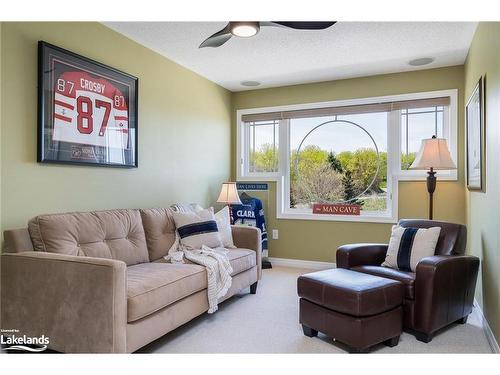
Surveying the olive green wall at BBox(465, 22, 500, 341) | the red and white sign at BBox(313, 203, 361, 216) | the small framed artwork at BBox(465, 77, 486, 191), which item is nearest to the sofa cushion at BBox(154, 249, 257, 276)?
the red and white sign at BBox(313, 203, 361, 216)

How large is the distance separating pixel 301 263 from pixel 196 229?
2.02 m

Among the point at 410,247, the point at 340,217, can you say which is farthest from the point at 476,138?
the point at 340,217

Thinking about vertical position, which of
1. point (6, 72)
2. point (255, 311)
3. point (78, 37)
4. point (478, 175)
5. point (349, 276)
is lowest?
point (255, 311)

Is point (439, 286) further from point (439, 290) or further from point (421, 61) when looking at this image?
point (421, 61)

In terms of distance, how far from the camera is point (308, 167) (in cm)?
479

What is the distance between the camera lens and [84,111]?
2.78 meters

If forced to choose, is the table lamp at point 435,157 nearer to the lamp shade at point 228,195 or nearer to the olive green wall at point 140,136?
the lamp shade at point 228,195

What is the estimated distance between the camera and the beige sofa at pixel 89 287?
6.31 ft

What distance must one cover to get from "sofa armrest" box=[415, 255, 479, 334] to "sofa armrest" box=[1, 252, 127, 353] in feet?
6.29

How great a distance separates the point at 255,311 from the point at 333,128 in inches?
104

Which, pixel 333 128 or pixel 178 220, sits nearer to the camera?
pixel 178 220
